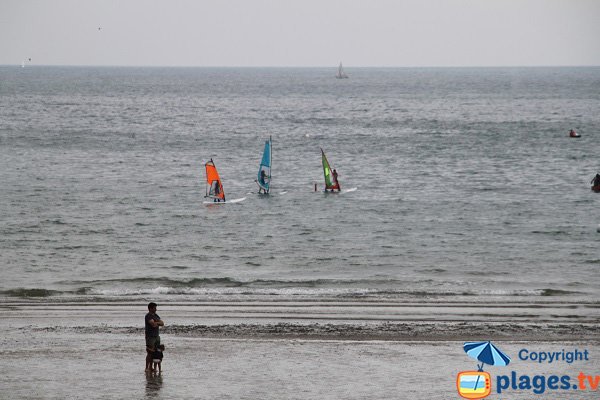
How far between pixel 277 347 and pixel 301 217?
27.9 meters

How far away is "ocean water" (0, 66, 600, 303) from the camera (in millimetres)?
34969

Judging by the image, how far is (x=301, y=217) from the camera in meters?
51.8

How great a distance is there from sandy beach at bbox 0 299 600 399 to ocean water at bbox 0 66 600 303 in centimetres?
291

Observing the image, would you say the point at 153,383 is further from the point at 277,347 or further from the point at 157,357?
the point at 277,347

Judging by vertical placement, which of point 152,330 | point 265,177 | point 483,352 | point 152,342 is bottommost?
point 265,177

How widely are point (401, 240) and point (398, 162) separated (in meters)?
35.7

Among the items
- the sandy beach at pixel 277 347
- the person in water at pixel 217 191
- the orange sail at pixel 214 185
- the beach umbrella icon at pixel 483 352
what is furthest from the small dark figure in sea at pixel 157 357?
the orange sail at pixel 214 185

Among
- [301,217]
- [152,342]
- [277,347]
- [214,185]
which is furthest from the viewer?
[214,185]

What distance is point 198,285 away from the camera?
34406mm

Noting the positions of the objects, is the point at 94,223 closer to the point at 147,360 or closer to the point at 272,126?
the point at 147,360

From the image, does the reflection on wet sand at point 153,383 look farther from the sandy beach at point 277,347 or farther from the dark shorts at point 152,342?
the dark shorts at point 152,342

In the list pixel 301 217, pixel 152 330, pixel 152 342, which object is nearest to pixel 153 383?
pixel 152 342

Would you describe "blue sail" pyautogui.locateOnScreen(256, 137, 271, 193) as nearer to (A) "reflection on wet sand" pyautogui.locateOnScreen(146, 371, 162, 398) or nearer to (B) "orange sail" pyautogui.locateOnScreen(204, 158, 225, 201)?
(B) "orange sail" pyautogui.locateOnScreen(204, 158, 225, 201)

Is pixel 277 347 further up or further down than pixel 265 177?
further down
